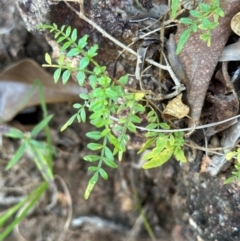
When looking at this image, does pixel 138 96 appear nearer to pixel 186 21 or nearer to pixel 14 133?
pixel 186 21

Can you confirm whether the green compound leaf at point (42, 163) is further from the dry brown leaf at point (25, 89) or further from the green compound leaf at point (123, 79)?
the green compound leaf at point (123, 79)

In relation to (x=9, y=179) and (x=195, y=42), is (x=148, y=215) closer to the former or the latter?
(x=9, y=179)

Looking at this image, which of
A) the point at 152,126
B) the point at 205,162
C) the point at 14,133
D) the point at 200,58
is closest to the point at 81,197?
the point at 14,133

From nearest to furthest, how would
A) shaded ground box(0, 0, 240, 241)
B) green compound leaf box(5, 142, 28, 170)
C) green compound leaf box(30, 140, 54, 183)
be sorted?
green compound leaf box(5, 142, 28, 170)
green compound leaf box(30, 140, 54, 183)
shaded ground box(0, 0, 240, 241)

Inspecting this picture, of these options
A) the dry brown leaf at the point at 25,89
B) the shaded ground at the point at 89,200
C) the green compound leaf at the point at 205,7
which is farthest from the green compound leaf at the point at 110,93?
the shaded ground at the point at 89,200

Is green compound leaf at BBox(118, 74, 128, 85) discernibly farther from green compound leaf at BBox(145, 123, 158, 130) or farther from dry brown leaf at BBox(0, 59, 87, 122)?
dry brown leaf at BBox(0, 59, 87, 122)

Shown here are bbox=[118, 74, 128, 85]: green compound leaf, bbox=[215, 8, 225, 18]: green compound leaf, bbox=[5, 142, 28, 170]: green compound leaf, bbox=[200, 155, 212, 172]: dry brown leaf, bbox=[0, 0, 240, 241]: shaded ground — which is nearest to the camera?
bbox=[215, 8, 225, 18]: green compound leaf

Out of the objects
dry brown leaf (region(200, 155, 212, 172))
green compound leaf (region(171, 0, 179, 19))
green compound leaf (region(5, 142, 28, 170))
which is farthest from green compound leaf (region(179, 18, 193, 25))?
green compound leaf (region(5, 142, 28, 170))
